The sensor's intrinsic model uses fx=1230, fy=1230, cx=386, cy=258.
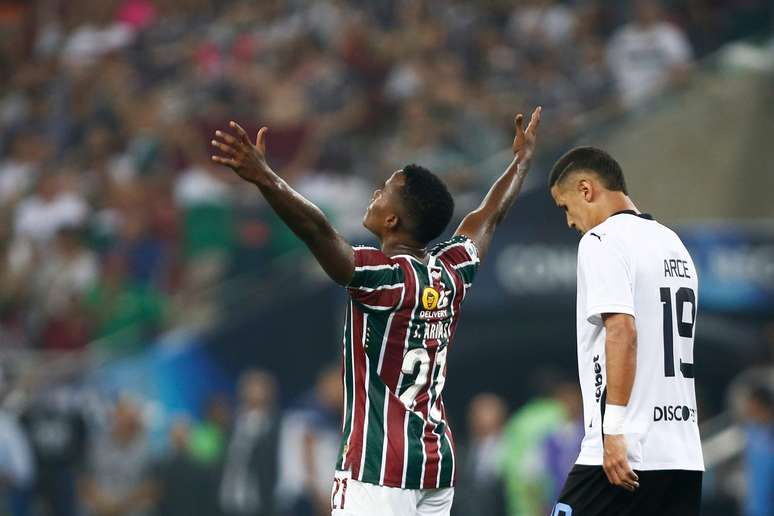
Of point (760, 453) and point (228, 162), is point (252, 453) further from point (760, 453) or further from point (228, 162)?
point (228, 162)

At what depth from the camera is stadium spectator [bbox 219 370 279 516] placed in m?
12.3

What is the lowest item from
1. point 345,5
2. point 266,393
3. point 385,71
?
point 266,393

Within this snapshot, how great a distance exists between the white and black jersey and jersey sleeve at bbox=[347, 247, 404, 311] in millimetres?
713

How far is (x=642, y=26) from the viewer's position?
12.2 m

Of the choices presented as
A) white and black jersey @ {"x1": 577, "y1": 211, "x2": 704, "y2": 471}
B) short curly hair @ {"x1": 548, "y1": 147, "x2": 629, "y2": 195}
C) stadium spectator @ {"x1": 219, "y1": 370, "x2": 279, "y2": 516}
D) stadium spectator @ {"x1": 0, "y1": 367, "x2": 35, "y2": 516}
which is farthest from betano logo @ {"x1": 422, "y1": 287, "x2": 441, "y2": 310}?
stadium spectator @ {"x1": 0, "y1": 367, "x2": 35, "y2": 516}

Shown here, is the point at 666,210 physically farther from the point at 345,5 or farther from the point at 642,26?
→ the point at 345,5

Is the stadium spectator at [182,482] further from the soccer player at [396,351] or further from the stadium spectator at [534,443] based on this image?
the soccer player at [396,351]

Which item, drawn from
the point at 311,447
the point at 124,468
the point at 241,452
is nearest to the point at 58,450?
the point at 124,468

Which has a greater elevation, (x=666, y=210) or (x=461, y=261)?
(x=666, y=210)

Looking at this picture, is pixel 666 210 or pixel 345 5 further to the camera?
pixel 345 5

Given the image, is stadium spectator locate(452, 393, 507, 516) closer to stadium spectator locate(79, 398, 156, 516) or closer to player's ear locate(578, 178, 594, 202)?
stadium spectator locate(79, 398, 156, 516)

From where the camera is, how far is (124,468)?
500 inches

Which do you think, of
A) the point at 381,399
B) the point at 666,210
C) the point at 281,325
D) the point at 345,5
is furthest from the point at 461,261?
the point at 345,5

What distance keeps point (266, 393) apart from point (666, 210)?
434 cm
